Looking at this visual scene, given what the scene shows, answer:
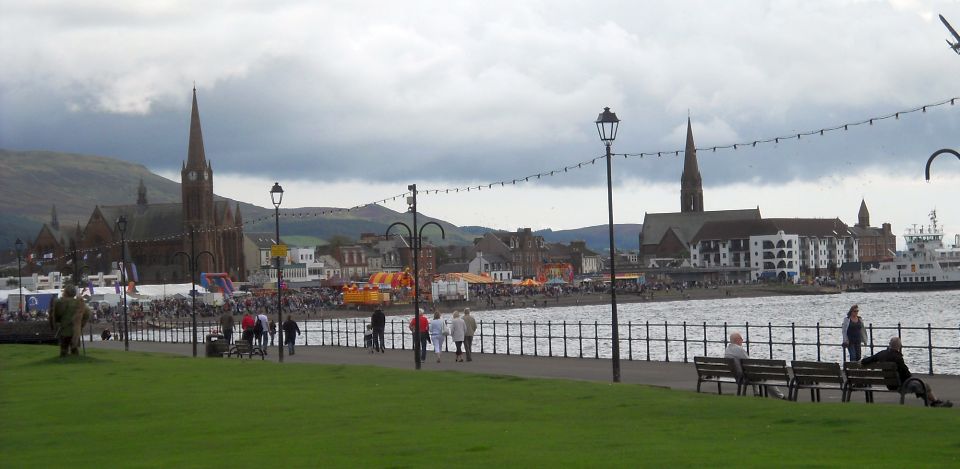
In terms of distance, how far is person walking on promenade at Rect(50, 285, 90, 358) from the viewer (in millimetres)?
26781

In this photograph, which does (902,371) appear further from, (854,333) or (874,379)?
(854,333)

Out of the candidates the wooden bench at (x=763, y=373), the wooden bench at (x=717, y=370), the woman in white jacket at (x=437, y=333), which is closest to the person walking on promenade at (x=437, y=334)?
the woman in white jacket at (x=437, y=333)

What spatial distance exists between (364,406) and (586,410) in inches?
127

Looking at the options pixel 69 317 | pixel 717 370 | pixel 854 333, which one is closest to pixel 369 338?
pixel 69 317

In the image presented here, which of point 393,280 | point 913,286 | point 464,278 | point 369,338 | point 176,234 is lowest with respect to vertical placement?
point 913,286

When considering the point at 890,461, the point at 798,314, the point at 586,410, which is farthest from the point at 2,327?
the point at 798,314

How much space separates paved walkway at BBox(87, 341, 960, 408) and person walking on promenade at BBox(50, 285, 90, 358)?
738 centimetres

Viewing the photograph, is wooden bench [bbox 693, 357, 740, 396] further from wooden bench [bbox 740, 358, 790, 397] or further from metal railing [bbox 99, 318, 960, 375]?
metal railing [bbox 99, 318, 960, 375]

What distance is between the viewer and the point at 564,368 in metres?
32.8

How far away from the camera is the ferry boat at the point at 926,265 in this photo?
17175 cm

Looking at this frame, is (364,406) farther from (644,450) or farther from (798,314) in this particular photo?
(798,314)

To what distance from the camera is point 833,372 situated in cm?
2028

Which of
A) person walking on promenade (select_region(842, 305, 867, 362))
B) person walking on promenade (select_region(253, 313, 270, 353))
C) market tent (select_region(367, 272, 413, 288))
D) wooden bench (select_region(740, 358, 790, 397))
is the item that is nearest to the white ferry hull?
market tent (select_region(367, 272, 413, 288))

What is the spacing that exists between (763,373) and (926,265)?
16188 cm
